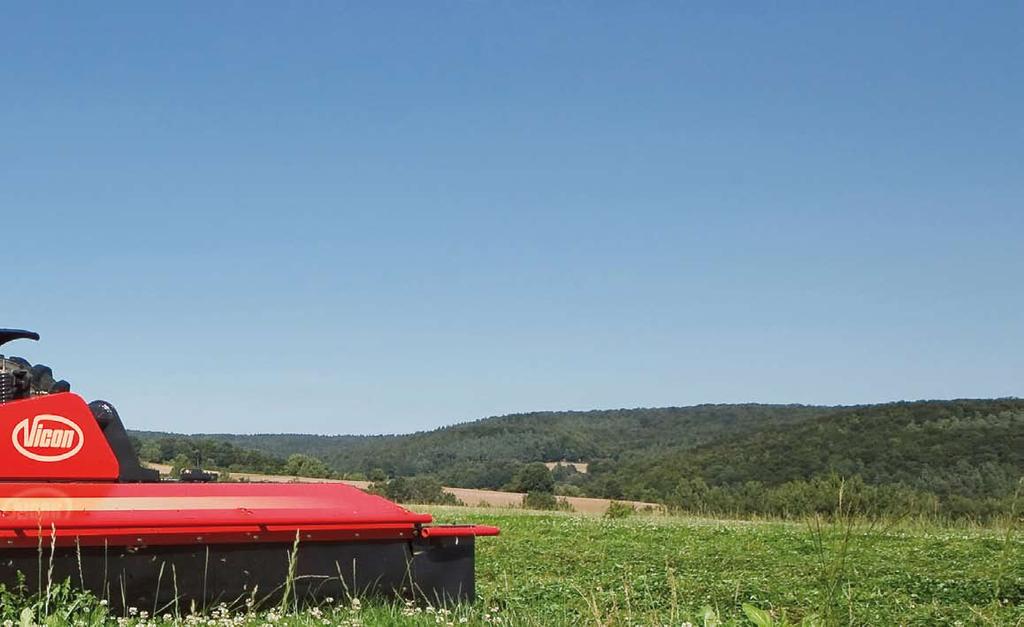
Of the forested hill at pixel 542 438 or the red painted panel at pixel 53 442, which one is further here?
the forested hill at pixel 542 438

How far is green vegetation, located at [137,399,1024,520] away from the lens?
4803 cm

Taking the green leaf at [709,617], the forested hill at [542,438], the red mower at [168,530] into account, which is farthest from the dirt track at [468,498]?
the forested hill at [542,438]

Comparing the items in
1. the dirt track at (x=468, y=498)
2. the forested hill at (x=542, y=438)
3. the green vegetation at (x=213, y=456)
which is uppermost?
the forested hill at (x=542, y=438)

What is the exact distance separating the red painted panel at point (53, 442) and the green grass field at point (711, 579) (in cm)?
136

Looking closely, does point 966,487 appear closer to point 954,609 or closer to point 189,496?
point 954,609

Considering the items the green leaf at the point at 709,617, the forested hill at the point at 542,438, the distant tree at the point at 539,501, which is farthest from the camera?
the forested hill at the point at 542,438

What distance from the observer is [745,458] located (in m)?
74.2

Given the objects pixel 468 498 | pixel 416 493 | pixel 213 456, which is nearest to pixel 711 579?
pixel 213 456

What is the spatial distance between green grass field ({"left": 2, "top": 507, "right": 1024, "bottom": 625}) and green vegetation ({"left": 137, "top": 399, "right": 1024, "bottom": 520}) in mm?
6891

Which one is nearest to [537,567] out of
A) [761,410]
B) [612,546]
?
[612,546]

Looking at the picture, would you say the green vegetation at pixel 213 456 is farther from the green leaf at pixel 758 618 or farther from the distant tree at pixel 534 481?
the distant tree at pixel 534 481

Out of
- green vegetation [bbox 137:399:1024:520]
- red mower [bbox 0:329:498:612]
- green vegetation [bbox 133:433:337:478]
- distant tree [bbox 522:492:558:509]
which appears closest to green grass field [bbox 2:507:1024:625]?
red mower [bbox 0:329:498:612]

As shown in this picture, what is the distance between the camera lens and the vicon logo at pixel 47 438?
7785 mm

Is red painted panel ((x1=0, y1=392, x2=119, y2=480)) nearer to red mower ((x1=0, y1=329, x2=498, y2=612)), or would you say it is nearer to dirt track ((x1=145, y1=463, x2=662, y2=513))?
red mower ((x1=0, y1=329, x2=498, y2=612))
